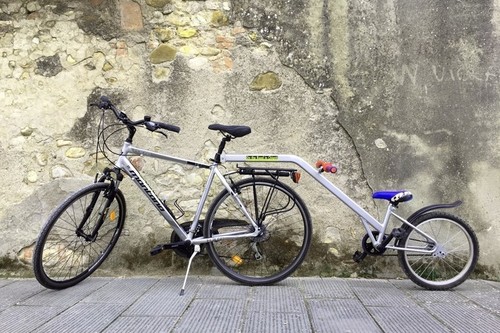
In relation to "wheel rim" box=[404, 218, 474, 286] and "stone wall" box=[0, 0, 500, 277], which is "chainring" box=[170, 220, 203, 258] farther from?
"wheel rim" box=[404, 218, 474, 286]

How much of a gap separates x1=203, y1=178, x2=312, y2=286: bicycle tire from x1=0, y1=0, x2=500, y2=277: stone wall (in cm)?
22

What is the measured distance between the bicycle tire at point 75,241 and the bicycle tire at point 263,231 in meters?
0.79

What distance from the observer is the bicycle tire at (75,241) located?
304 cm

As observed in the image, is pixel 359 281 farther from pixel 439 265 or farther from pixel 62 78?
pixel 62 78

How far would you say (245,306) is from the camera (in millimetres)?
2740

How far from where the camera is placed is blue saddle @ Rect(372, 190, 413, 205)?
10.4ft

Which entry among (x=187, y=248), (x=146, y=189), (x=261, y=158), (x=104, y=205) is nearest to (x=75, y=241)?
(x=104, y=205)

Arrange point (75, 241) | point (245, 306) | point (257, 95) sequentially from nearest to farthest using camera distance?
point (245, 306), point (75, 241), point (257, 95)

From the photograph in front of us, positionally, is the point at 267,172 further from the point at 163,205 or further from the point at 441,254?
the point at 441,254

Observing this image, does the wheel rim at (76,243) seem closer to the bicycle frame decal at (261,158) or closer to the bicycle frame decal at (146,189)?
the bicycle frame decal at (146,189)

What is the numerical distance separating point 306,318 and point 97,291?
154cm

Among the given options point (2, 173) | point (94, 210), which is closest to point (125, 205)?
point (94, 210)

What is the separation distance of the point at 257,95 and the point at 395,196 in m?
1.39

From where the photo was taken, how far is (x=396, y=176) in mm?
3537
